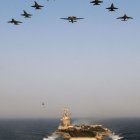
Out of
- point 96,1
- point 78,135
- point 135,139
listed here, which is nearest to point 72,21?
point 96,1

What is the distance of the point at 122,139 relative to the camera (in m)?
93.1

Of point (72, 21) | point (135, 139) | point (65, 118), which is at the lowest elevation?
point (135, 139)

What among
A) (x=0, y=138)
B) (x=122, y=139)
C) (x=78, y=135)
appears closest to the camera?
(x=78, y=135)

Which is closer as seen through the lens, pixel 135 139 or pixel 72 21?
pixel 72 21

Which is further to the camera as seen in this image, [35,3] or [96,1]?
[35,3]

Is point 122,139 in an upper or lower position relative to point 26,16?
lower

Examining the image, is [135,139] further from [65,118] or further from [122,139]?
[65,118]

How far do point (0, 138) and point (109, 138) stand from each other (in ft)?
109

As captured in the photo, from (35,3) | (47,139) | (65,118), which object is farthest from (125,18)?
(47,139)

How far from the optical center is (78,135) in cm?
6525

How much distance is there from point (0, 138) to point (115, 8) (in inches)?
2773

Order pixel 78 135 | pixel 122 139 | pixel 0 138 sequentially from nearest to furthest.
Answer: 1. pixel 78 135
2. pixel 122 139
3. pixel 0 138

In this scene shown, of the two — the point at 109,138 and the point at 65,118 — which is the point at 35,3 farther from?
the point at 109,138

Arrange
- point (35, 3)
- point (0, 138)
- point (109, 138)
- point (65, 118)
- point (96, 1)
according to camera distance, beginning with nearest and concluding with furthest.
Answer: point (96, 1) < point (35, 3) < point (65, 118) < point (109, 138) < point (0, 138)
